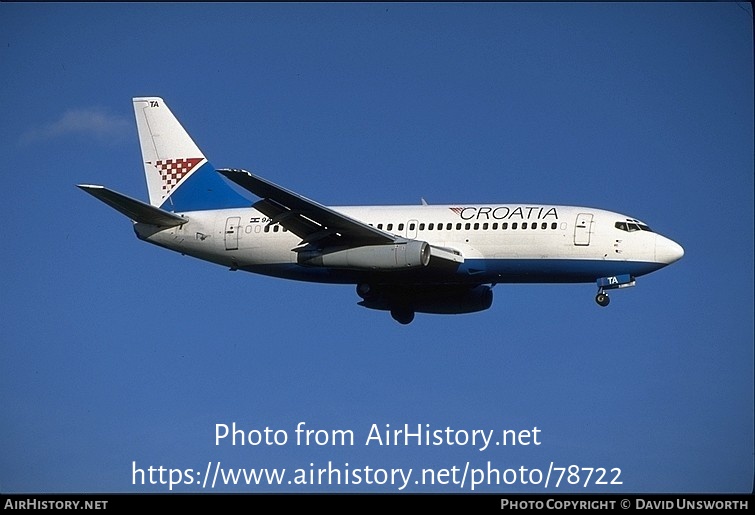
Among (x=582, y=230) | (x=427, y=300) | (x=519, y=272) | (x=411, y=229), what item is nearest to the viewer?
(x=582, y=230)

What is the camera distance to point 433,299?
63.0 meters

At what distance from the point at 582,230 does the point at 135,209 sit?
18293 millimetres

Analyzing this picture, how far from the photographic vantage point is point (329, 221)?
188 feet

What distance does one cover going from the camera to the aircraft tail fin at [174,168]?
63969 mm

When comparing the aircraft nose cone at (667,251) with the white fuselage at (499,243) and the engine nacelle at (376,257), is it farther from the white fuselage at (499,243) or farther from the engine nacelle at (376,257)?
the engine nacelle at (376,257)

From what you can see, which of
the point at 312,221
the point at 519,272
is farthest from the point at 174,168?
the point at 519,272

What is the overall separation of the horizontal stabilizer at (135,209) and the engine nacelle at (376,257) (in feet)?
22.3

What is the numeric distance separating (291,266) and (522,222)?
985cm

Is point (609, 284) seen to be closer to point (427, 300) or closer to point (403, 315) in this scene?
point (427, 300)

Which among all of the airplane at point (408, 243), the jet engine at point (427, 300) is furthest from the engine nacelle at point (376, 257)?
the jet engine at point (427, 300)

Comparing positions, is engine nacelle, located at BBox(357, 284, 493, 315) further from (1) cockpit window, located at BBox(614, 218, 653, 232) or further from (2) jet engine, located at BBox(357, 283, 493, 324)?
(1) cockpit window, located at BBox(614, 218, 653, 232)
